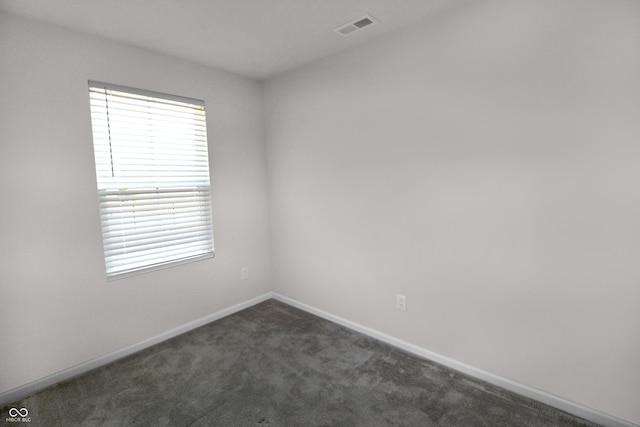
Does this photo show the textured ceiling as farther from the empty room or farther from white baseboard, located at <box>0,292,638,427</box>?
white baseboard, located at <box>0,292,638,427</box>

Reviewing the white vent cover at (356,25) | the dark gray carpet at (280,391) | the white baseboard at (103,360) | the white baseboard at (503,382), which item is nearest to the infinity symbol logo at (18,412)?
the dark gray carpet at (280,391)

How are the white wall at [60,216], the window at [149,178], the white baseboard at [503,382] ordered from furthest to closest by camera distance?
the window at [149,178] → the white wall at [60,216] → the white baseboard at [503,382]

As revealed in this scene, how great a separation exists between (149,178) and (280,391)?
1.99m

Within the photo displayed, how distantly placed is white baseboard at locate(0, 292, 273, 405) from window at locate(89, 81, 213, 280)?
0.62 m

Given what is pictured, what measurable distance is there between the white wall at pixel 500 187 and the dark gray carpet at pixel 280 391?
9.6 inches

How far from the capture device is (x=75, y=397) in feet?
6.68

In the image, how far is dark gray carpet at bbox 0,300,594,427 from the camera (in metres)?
1.82

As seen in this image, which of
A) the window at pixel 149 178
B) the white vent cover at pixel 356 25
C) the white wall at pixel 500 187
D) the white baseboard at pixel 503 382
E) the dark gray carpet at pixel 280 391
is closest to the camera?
the white wall at pixel 500 187

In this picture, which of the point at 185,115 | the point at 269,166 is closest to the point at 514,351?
the point at 269,166

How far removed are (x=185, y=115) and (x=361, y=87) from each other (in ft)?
5.32

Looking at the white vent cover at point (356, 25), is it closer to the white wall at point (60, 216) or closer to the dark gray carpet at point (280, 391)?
the white wall at point (60, 216)

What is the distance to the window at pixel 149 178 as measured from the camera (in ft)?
7.83

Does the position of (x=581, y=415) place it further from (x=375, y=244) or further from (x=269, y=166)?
(x=269, y=166)

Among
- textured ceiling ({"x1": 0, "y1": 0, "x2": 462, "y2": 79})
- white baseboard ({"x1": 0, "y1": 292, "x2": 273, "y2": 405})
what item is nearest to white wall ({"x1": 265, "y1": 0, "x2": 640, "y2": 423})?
textured ceiling ({"x1": 0, "y1": 0, "x2": 462, "y2": 79})
